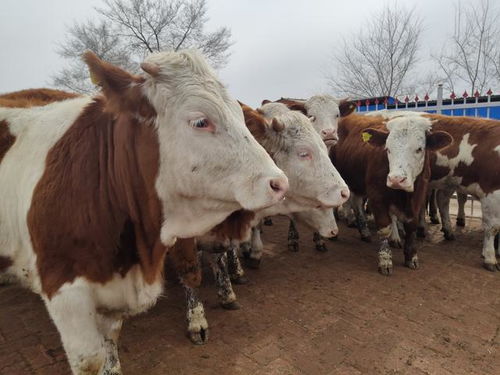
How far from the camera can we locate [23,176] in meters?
2.13

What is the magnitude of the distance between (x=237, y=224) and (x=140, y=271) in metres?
1.43

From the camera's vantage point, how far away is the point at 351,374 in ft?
9.54

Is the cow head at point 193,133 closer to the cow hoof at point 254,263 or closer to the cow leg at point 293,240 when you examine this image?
the cow hoof at point 254,263

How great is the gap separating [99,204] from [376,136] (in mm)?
4103

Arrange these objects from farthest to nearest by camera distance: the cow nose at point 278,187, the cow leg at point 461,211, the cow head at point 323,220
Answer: the cow leg at point 461,211
the cow head at point 323,220
the cow nose at point 278,187

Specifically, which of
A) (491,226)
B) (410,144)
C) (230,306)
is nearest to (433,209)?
(491,226)

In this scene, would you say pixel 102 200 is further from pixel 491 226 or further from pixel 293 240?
pixel 491 226

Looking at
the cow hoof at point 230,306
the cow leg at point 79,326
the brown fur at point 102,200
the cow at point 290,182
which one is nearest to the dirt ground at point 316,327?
the cow hoof at point 230,306

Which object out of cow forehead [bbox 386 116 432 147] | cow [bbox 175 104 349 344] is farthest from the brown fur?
cow forehead [bbox 386 116 432 147]

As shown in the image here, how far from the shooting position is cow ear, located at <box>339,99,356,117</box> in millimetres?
6426

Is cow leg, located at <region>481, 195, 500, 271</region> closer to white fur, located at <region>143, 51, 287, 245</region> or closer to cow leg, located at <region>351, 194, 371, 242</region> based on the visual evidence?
cow leg, located at <region>351, 194, 371, 242</region>

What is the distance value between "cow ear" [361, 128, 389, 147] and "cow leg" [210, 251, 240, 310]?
2648 mm

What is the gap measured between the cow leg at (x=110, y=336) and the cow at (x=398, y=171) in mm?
3331

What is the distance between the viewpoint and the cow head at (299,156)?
11.6ft
